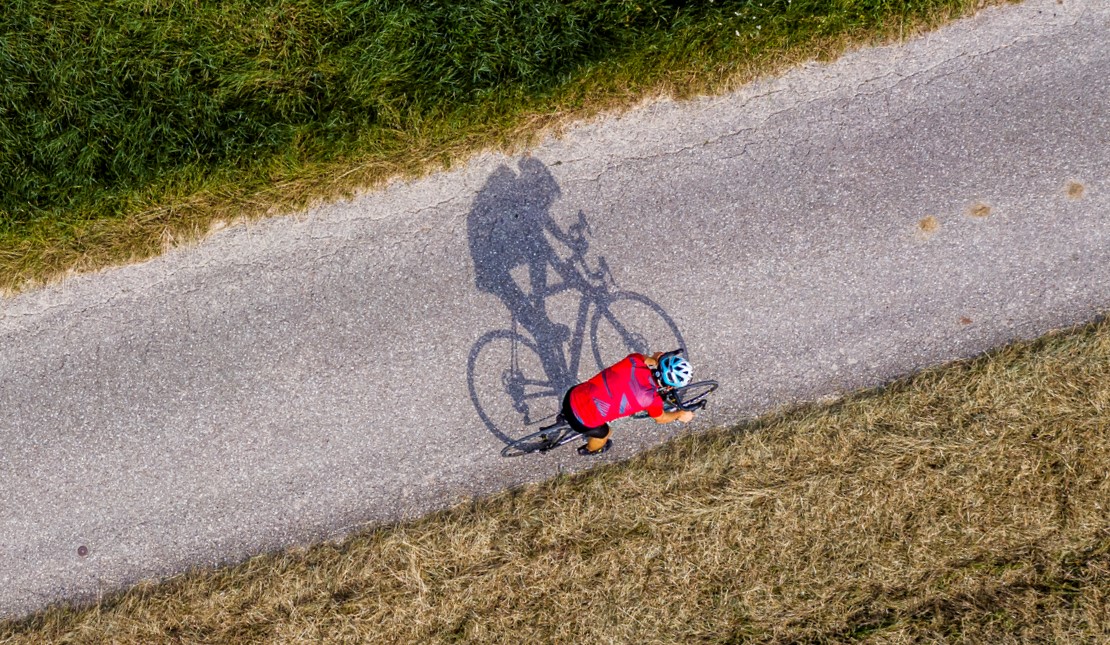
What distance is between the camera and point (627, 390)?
5.18m

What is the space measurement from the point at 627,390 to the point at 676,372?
15.1 inches

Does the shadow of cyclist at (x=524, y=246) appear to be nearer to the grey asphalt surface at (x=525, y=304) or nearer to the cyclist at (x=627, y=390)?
the grey asphalt surface at (x=525, y=304)

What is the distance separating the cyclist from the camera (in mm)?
5176

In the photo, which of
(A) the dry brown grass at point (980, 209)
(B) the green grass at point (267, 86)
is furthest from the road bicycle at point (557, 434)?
(A) the dry brown grass at point (980, 209)

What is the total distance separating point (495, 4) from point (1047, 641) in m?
7.29

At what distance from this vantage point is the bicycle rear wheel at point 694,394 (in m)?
5.90

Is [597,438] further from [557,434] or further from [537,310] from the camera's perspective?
[537,310]

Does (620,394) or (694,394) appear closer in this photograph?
(620,394)

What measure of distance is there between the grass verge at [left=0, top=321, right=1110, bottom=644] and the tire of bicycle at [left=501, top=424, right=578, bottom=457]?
1.29ft

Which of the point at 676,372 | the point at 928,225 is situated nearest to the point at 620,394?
the point at 676,372

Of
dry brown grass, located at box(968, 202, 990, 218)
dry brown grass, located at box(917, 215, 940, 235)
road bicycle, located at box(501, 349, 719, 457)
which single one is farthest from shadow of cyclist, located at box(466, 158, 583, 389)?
dry brown grass, located at box(968, 202, 990, 218)

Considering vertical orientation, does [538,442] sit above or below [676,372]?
below

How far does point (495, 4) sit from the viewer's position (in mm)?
6203

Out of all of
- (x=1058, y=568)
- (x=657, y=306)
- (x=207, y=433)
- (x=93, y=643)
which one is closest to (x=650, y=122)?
(x=657, y=306)
